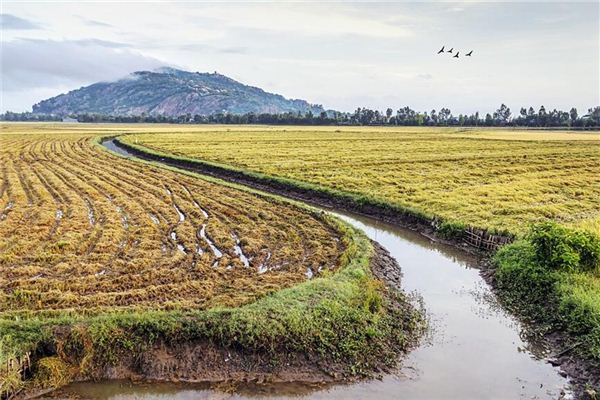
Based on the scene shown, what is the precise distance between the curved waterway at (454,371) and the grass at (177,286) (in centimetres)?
68

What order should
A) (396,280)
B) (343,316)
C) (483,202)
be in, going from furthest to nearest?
1. (483,202)
2. (396,280)
3. (343,316)

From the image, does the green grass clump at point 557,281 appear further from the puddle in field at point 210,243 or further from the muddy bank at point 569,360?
the puddle in field at point 210,243

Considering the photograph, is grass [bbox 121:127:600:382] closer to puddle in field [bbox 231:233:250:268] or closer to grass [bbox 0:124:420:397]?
grass [bbox 0:124:420:397]

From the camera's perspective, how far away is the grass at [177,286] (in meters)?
11.2

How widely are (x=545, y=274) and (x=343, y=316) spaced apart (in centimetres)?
716

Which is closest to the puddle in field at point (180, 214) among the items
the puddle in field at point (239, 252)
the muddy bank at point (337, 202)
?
the puddle in field at point (239, 252)

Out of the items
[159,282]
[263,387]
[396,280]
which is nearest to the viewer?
[263,387]

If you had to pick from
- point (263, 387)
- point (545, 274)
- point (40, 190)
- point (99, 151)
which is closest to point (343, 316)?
point (263, 387)

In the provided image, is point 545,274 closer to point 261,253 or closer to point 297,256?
point 297,256

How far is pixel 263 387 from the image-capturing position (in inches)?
423

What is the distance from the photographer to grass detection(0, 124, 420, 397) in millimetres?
11156

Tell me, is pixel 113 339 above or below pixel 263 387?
above

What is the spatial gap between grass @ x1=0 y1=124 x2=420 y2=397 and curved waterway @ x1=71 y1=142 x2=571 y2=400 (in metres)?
0.68

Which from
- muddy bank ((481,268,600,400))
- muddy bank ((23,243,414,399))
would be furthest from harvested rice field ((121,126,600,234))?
muddy bank ((23,243,414,399))
